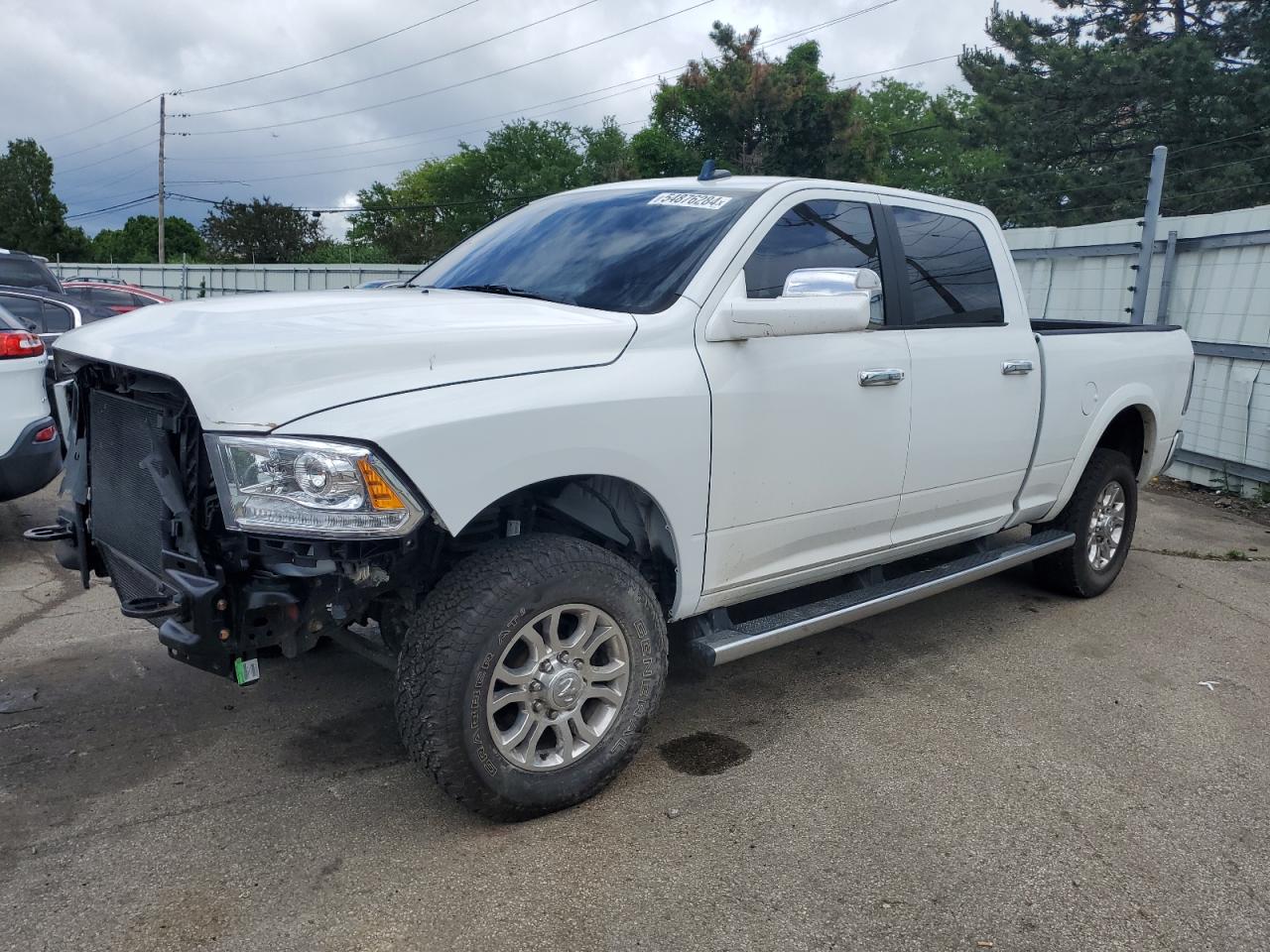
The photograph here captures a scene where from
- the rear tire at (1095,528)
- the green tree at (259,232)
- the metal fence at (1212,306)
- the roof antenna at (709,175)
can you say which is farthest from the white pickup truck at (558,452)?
the green tree at (259,232)

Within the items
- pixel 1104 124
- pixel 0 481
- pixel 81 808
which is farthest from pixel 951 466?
pixel 1104 124

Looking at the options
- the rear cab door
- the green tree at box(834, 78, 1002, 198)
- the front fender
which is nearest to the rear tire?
the rear cab door

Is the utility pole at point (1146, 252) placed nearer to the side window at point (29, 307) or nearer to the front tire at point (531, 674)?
the front tire at point (531, 674)

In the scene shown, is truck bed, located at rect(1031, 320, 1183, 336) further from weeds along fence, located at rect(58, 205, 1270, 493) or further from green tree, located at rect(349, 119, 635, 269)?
green tree, located at rect(349, 119, 635, 269)

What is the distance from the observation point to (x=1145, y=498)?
28.1 feet

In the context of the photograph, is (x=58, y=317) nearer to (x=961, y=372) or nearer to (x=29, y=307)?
(x=29, y=307)

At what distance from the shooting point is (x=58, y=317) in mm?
10031

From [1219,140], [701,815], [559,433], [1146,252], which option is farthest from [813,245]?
[1219,140]

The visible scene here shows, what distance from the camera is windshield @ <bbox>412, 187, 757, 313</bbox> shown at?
11.3 ft

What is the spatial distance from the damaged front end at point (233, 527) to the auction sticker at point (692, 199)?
1.65m

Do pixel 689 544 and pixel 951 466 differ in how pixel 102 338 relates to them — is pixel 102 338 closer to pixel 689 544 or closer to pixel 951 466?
pixel 689 544

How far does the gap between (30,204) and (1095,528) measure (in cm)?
7303

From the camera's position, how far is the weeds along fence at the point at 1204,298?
812cm

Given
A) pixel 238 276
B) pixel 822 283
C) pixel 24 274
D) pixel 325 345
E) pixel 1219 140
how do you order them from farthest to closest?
Result: pixel 238 276 < pixel 1219 140 < pixel 24 274 < pixel 822 283 < pixel 325 345
